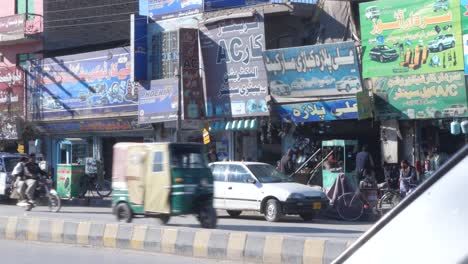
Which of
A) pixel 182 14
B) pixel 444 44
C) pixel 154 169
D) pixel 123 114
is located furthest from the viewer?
pixel 123 114

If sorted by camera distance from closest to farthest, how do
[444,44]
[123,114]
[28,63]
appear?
[444,44], [123,114], [28,63]

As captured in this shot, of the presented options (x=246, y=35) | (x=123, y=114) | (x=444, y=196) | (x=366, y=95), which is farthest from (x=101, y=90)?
(x=444, y=196)

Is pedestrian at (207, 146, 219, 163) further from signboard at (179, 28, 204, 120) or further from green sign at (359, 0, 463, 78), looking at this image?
green sign at (359, 0, 463, 78)

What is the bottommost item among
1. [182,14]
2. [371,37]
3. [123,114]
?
[123,114]

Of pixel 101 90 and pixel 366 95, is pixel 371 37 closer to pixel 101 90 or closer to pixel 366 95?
pixel 366 95

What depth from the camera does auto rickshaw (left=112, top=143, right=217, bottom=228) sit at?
13281mm

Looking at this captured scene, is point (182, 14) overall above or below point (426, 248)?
above

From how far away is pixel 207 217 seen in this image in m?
13.5

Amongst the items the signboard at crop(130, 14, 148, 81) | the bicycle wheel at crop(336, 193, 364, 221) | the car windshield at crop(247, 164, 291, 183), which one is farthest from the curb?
the signboard at crop(130, 14, 148, 81)

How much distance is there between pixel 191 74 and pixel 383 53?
7.72m

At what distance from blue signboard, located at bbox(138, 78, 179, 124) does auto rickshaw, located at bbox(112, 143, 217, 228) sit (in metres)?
11.1

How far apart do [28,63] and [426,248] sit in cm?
3180

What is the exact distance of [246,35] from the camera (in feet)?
77.6

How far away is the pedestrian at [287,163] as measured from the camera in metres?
21.6
